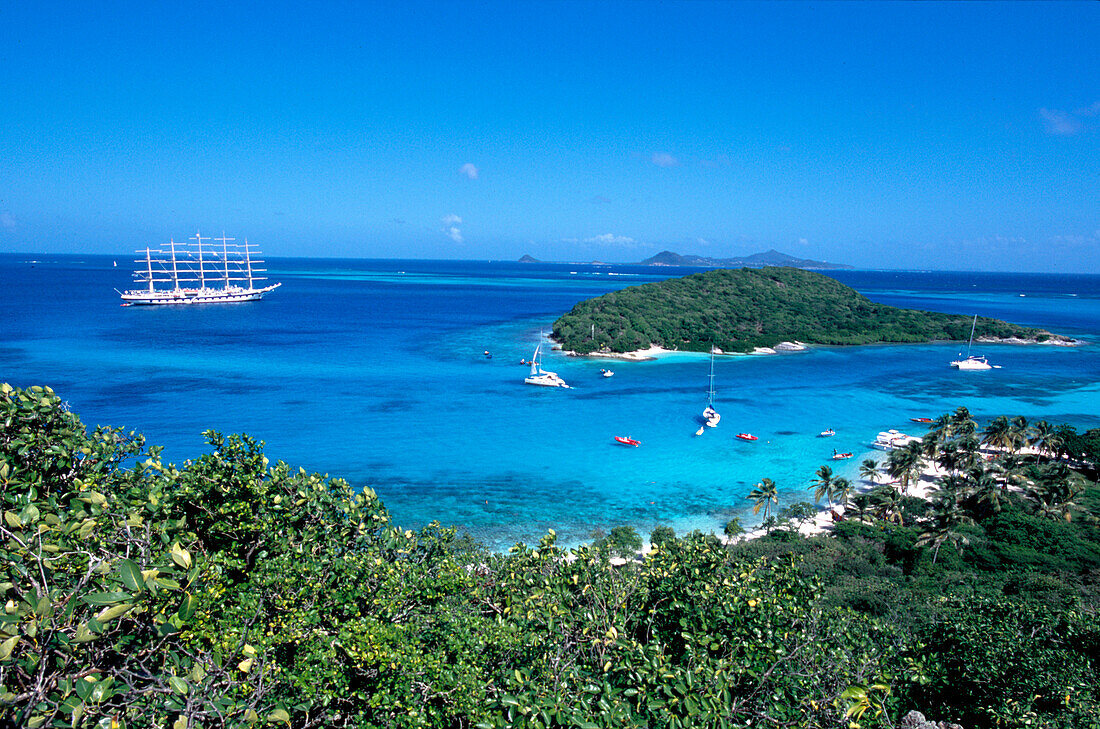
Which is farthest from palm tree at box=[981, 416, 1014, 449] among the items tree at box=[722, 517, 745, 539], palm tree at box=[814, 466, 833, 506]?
tree at box=[722, 517, 745, 539]

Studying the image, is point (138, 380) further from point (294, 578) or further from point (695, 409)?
point (294, 578)

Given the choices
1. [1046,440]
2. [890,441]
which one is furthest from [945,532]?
[1046,440]

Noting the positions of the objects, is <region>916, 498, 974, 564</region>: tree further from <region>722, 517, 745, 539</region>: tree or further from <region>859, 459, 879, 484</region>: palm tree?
<region>859, 459, 879, 484</region>: palm tree

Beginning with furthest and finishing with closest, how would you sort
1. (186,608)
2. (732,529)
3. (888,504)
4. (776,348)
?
(776,348)
(888,504)
(732,529)
(186,608)

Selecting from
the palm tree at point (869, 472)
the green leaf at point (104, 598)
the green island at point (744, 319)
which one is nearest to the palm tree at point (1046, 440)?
the palm tree at point (869, 472)

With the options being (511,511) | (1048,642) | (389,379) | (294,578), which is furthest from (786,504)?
(389,379)

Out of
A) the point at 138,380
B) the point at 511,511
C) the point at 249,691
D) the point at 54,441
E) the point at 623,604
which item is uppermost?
the point at 54,441

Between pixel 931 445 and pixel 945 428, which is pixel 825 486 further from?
pixel 945 428

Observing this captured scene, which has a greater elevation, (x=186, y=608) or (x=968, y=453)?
(x=186, y=608)
